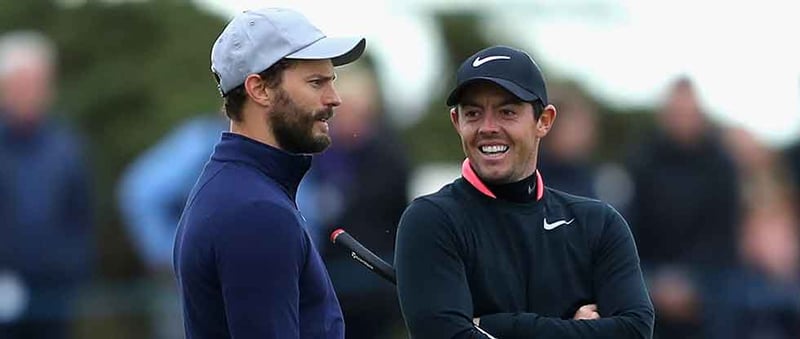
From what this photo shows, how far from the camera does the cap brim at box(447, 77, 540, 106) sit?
6164mm

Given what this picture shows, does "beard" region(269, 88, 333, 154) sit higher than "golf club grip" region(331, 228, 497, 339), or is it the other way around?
"beard" region(269, 88, 333, 154)

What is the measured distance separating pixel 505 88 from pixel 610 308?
778 mm

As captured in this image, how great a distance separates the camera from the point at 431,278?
609 centimetres

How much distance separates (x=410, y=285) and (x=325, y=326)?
0.36 meters

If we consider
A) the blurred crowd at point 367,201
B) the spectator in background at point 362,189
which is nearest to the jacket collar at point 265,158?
the blurred crowd at point 367,201

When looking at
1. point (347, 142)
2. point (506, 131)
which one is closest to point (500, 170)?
point (506, 131)

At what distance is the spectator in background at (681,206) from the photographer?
12.2 m

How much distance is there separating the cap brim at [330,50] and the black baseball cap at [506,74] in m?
0.39

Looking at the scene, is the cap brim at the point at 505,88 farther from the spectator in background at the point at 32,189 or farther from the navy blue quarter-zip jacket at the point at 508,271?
the spectator in background at the point at 32,189

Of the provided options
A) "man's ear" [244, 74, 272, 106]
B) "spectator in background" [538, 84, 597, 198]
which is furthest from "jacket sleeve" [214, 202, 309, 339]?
"spectator in background" [538, 84, 597, 198]

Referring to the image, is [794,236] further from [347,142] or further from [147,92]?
[147,92]

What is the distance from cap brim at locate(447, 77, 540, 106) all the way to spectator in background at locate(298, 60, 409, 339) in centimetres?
498

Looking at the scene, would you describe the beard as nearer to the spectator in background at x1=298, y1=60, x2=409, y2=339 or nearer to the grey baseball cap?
the grey baseball cap

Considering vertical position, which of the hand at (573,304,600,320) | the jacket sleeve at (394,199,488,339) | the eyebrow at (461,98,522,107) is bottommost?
the hand at (573,304,600,320)
